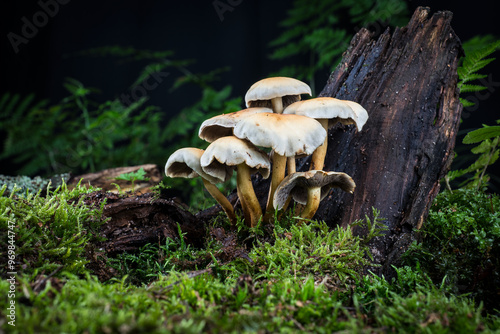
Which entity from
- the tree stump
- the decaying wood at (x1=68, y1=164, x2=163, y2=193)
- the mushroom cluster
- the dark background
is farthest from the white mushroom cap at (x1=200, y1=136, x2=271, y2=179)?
the dark background

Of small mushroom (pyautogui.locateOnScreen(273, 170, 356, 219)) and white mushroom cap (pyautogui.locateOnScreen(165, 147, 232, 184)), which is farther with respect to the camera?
white mushroom cap (pyautogui.locateOnScreen(165, 147, 232, 184))

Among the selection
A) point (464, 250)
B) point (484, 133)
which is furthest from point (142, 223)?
point (484, 133)

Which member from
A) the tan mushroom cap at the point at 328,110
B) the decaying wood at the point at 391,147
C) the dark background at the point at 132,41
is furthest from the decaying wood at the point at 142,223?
the dark background at the point at 132,41

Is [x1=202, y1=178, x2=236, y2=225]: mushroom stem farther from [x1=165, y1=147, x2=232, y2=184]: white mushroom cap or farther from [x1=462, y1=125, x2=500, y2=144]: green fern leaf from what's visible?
[x1=462, y1=125, x2=500, y2=144]: green fern leaf

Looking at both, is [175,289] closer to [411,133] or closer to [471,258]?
[471,258]

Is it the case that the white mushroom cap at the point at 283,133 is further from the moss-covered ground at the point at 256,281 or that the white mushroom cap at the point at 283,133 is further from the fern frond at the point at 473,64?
the fern frond at the point at 473,64

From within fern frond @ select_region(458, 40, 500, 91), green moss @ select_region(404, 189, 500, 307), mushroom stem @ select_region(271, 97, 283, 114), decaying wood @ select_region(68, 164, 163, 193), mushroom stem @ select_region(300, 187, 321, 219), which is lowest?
green moss @ select_region(404, 189, 500, 307)

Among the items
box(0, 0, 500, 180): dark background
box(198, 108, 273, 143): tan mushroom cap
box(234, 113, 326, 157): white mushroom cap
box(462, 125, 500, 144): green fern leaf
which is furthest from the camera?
box(0, 0, 500, 180): dark background

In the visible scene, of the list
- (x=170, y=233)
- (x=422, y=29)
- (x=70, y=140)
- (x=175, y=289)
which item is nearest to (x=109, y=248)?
(x=170, y=233)
